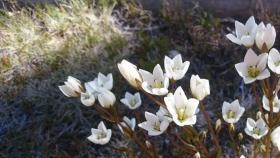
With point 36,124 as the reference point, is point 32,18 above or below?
above

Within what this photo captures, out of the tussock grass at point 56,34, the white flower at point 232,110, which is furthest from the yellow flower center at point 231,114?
the tussock grass at point 56,34

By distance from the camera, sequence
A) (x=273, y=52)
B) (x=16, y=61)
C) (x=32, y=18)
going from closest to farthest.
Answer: (x=273, y=52), (x=16, y=61), (x=32, y=18)

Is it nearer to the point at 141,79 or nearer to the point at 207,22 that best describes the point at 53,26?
the point at 207,22

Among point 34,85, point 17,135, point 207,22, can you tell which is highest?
point 207,22

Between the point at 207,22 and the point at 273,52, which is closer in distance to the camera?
the point at 273,52

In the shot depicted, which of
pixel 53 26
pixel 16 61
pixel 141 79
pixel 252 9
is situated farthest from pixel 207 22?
pixel 141 79

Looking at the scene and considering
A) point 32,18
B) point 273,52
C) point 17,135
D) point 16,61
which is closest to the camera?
point 273,52
